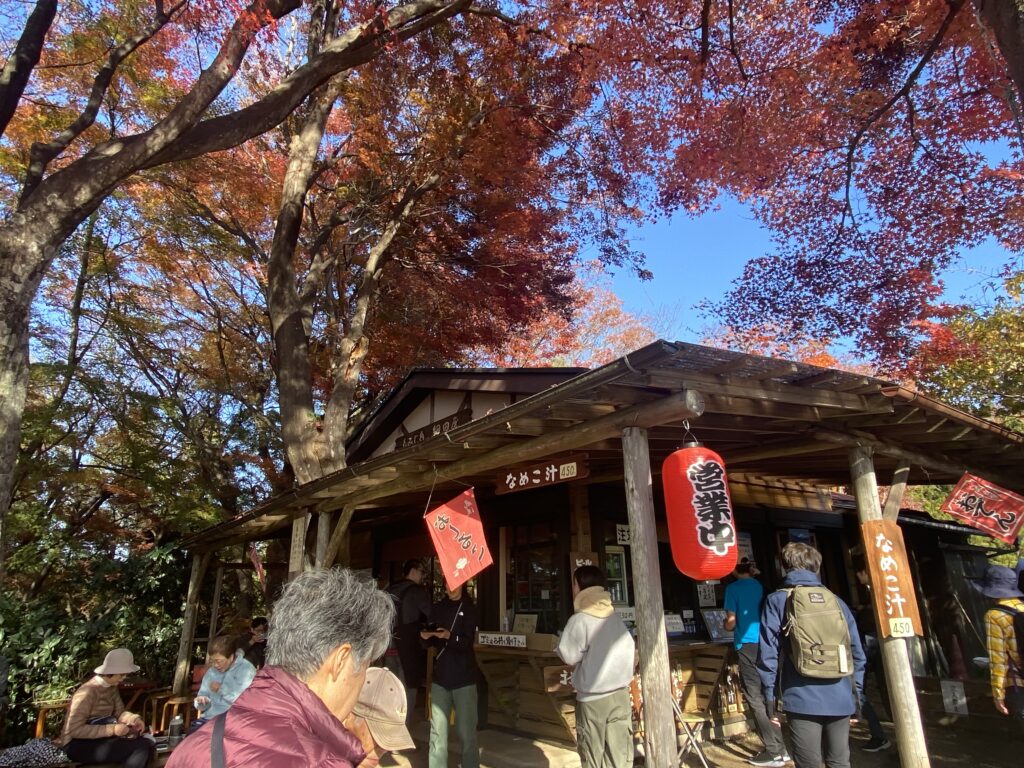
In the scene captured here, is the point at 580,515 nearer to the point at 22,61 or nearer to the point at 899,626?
the point at 899,626

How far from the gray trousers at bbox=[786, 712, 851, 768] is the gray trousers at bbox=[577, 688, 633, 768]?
1.05 meters

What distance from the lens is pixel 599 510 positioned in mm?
7730

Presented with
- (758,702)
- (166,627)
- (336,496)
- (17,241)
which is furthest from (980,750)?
(166,627)

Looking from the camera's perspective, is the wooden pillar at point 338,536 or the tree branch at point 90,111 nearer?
the tree branch at point 90,111

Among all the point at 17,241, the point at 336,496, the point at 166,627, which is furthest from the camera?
the point at 166,627

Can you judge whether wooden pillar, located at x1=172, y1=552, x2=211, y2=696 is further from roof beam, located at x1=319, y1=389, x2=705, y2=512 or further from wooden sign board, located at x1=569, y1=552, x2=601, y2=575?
wooden sign board, located at x1=569, y1=552, x2=601, y2=575

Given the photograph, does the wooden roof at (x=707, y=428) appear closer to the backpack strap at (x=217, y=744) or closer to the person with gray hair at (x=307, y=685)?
the person with gray hair at (x=307, y=685)

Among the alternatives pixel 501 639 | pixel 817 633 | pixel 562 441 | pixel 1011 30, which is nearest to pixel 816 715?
pixel 817 633

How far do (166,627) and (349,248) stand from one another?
8.16m

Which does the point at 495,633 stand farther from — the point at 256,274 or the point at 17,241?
the point at 256,274

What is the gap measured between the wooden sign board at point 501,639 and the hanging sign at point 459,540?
7.88 feet

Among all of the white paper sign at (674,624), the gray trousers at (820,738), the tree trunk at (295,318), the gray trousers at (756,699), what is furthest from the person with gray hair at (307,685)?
the tree trunk at (295,318)

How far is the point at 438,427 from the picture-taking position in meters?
10.2

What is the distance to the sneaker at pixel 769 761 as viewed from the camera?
584cm
